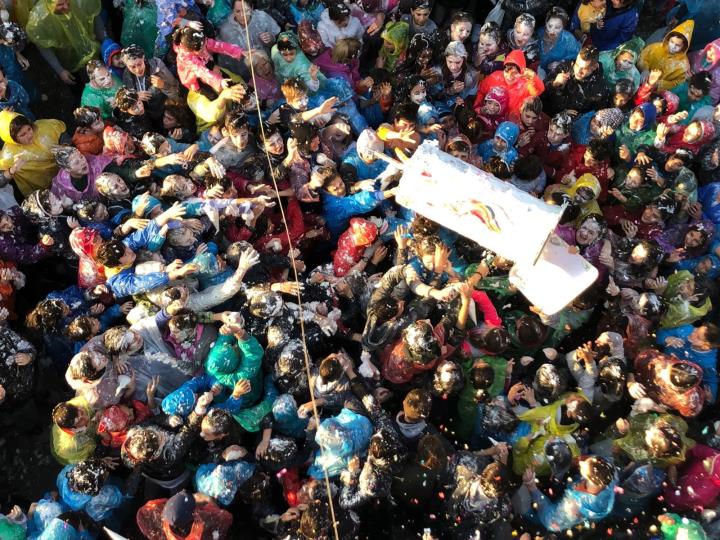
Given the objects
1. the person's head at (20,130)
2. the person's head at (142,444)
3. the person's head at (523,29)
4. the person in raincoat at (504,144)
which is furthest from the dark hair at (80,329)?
the person's head at (523,29)

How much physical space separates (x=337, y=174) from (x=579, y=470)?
293cm

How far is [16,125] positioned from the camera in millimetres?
4938

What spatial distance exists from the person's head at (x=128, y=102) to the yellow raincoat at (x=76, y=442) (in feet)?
8.17

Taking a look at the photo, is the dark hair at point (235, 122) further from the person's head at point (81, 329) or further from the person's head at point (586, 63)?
the person's head at point (586, 63)

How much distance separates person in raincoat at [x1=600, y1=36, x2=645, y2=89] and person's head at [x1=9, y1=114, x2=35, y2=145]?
18.0ft

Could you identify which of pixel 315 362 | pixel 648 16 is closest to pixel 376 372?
pixel 315 362

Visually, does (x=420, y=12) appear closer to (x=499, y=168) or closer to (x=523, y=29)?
(x=523, y=29)

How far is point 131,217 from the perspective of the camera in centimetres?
490

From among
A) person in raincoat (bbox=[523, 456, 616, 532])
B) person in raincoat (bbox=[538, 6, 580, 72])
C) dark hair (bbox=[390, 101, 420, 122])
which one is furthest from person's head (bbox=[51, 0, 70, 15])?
person in raincoat (bbox=[523, 456, 616, 532])

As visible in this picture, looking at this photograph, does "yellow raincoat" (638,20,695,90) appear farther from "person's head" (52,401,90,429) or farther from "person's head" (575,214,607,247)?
"person's head" (52,401,90,429)

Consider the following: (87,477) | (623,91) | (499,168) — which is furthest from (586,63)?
(87,477)

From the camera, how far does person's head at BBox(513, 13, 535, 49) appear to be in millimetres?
6410

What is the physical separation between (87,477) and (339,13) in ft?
15.4

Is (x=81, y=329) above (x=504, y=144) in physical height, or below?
below
